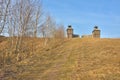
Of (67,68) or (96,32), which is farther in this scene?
(96,32)

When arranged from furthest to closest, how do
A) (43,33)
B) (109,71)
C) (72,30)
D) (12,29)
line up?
(72,30) → (43,33) → (12,29) → (109,71)

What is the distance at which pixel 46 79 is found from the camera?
13570mm

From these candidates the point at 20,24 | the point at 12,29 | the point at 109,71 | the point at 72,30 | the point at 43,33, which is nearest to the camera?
the point at 109,71

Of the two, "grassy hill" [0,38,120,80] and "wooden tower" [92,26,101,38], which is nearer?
"grassy hill" [0,38,120,80]

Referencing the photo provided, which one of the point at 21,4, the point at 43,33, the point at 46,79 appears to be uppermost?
the point at 21,4

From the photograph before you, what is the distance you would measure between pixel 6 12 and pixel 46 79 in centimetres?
572

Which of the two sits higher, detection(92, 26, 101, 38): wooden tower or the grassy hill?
detection(92, 26, 101, 38): wooden tower

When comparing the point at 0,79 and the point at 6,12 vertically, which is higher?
the point at 6,12

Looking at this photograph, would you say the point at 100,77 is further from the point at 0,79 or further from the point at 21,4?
the point at 21,4

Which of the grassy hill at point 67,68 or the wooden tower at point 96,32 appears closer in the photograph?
the grassy hill at point 67,68

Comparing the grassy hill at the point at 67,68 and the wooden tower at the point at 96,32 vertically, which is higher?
the wooden tower at the point at 96,32

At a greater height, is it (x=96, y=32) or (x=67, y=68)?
(x=96, y=32)

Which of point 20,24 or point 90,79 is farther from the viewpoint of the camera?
point 20,24

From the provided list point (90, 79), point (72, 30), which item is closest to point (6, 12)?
point (90, 79)
